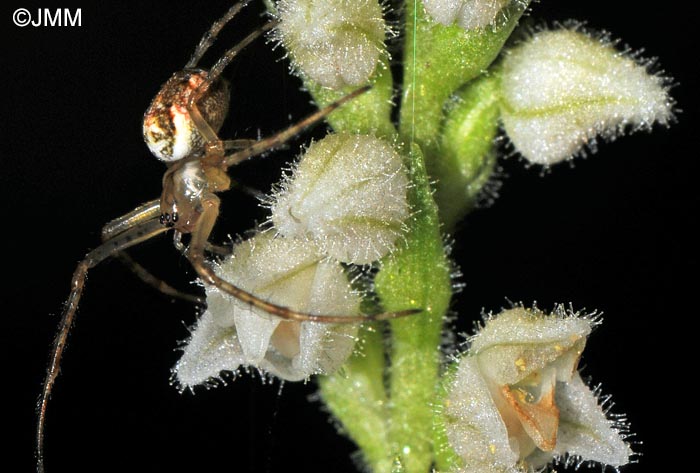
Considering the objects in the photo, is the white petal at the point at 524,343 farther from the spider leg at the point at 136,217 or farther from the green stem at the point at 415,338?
the spider leg at the point at 136,217

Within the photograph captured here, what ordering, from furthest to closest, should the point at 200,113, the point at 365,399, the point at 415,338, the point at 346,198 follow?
the point at 365,399
the point at 415,338
the point at 200,113
the point at 346,198

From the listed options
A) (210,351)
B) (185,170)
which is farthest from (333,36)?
(210,351)

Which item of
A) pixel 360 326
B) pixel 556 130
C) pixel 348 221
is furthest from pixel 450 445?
pixel 556 130

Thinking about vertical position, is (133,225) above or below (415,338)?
above

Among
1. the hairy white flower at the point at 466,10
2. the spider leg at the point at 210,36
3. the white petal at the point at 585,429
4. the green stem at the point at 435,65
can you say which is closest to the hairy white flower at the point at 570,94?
the green stem at the point at 435,65

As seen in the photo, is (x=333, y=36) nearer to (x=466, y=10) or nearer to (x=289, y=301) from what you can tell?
(x=466, y=10)

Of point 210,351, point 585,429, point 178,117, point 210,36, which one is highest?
point 210,36

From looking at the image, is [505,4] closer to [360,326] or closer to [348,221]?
[348,221]

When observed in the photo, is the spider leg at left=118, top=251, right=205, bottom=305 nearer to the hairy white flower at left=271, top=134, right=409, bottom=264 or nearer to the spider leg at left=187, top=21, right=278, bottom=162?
the spider leg at left=187, top=21, right=278, bottom=162
